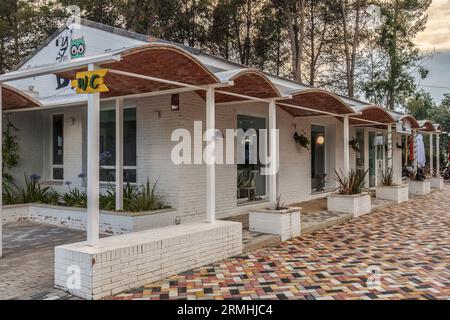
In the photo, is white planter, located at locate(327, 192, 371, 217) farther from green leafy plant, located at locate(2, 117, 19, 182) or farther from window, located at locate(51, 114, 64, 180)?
green leafy plant, located at locate(2, 117, 19, 182)

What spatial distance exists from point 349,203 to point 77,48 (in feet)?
23.0

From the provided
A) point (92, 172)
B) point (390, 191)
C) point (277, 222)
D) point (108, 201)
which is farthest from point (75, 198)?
point (390, 191)

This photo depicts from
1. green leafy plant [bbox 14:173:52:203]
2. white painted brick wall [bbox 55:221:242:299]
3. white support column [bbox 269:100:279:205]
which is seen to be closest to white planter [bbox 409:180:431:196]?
white support column [bbox 269:100:279:205]

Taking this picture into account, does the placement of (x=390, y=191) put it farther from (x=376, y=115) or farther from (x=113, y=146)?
(x=113, y=146)

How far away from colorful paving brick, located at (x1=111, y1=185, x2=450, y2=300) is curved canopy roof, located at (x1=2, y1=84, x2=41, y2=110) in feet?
15.7

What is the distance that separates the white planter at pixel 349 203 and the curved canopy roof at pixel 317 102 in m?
2.05

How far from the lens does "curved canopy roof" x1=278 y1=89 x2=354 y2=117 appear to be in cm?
795

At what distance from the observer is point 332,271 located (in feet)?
17.0

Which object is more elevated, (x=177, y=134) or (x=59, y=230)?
(x=177, y=134)

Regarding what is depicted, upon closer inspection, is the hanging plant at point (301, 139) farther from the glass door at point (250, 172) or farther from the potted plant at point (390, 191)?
the potted plant at point (390, 191)

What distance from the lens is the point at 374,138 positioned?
16.3 metres

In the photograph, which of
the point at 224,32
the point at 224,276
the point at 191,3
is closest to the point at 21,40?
the point at 191,3

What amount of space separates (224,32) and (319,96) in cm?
1567
